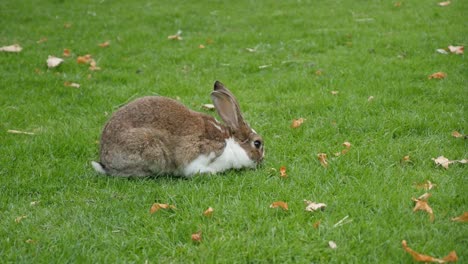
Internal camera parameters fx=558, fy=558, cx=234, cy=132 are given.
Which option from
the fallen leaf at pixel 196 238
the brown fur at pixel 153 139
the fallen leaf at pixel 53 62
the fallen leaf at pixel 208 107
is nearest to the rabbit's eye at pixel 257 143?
the brown fur at pixel 153 139

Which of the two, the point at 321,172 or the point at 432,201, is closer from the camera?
the point at 432,201

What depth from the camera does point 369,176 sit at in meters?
5.48

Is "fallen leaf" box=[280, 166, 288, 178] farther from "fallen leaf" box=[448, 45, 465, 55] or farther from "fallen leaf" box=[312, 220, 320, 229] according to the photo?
"fallen leaf" box=[448, 45, 465, 55]

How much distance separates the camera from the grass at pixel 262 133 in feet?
14.4

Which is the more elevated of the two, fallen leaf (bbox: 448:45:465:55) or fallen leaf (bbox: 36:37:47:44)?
fallen leaf (bbox: 36:37:47:44)

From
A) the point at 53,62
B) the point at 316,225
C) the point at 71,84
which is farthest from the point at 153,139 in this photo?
the point at 53,62

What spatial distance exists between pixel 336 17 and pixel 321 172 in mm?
7920

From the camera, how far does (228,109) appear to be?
611 cm

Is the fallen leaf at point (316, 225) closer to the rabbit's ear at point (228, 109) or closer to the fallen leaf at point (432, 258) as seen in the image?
the fallen leaf at point (432, 258)

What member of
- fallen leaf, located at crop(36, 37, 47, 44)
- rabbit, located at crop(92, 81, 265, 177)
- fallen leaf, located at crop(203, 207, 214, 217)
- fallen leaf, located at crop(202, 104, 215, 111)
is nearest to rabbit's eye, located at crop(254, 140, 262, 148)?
rabbit, located at crop(92, 81, 265, 177)

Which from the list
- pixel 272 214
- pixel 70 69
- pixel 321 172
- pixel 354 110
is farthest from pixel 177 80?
pixel 272 214

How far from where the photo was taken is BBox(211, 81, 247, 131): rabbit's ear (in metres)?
6.05

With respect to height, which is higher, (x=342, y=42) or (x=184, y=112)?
(x=184, y=112)

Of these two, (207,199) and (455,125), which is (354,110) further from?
(207,199)
